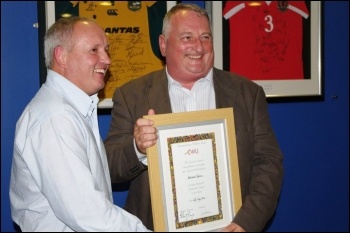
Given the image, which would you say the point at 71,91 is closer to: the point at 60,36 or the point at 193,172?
the point at 60,36

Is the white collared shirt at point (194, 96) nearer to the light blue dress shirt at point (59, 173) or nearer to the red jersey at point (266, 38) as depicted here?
the light blue dress shirt at point (59, 173)

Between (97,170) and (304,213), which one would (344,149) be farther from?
(97,170)

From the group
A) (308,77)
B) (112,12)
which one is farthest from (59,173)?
(308,77)

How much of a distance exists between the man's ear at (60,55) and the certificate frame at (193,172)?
374 mm

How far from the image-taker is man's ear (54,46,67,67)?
5.50ft

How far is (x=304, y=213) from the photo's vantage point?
3.27 m

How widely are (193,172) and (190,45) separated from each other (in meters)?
0.61

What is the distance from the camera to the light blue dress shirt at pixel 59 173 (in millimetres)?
1383

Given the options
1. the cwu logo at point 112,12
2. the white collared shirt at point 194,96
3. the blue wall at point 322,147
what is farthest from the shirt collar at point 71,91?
the blue wall at point 322,147

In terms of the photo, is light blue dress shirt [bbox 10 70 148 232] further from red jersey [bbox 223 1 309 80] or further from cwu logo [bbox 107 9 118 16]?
red jersey [bbox 223 1 309 80]

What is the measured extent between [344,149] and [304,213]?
553mm

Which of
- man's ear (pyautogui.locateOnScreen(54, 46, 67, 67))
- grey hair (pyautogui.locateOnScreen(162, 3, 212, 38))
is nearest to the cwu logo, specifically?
grey hair (pyautogui.locateOnScreen(162, 3, 212, 38))

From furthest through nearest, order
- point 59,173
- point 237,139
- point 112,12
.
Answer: point 112,12
point 237,139
point 59,173

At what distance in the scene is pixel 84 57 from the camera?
1.69 meters
